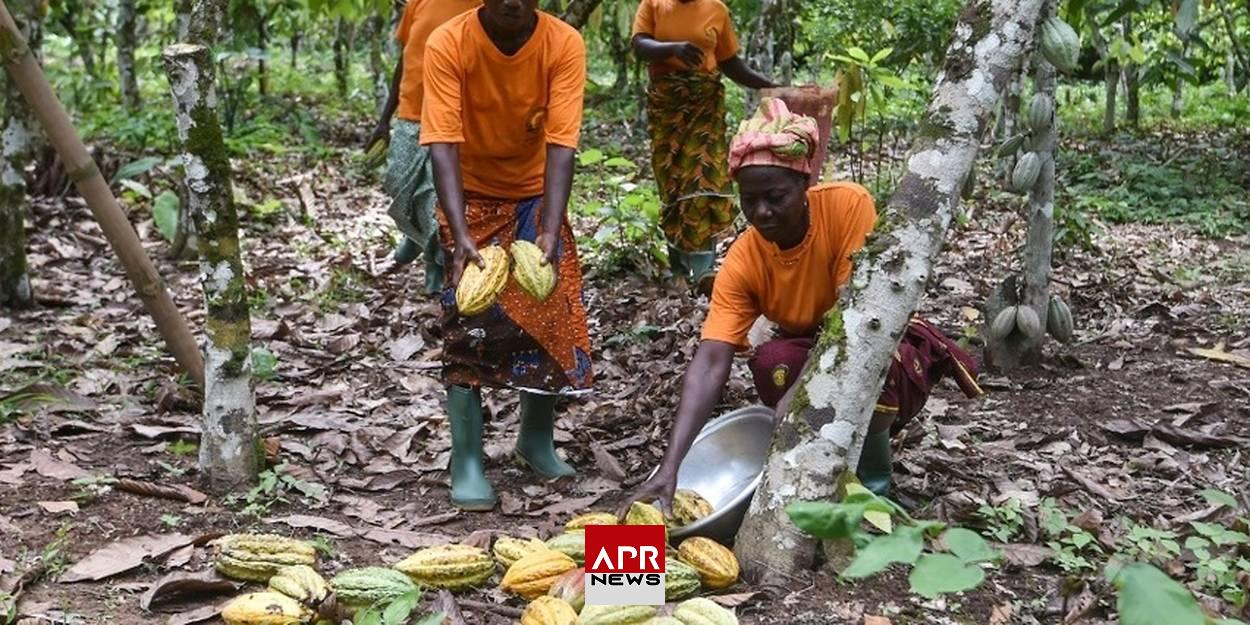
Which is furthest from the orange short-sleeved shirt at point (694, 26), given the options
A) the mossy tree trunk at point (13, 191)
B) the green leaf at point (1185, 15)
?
the mossy tree trunk at point (13, 191)

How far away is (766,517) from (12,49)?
2.69 metres

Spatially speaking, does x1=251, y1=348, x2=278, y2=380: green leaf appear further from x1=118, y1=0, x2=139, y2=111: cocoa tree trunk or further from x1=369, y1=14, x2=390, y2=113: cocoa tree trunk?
x1=118, y1=0, x2=139, y2=111: cocoa tree trunk

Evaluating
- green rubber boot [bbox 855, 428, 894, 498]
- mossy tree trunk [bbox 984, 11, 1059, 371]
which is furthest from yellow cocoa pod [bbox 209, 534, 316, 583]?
mossy tree trunk [bbox 984, 11, 1059, 371]

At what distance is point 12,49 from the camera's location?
3629mm

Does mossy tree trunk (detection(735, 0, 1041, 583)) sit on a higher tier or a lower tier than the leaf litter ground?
higher

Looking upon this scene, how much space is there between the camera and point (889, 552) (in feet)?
4.41

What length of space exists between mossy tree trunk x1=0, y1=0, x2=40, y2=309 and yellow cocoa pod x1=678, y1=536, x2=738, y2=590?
3787 millimetres

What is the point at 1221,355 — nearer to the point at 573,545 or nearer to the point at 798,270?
the point at 798,270

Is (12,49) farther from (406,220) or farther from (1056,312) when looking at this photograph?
(1056,312)

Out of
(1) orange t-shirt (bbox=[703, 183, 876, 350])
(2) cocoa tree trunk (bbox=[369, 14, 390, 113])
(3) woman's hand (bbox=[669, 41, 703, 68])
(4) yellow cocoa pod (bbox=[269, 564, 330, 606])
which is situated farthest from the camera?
(2) cocoa tree trunk (bbox=[369, 14, 390, 113])

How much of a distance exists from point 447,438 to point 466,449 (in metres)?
0.68

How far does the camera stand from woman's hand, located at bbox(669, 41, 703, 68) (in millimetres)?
5410

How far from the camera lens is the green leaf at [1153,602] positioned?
1.22 metres

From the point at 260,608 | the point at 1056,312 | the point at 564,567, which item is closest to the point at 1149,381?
the point at 1056,312
